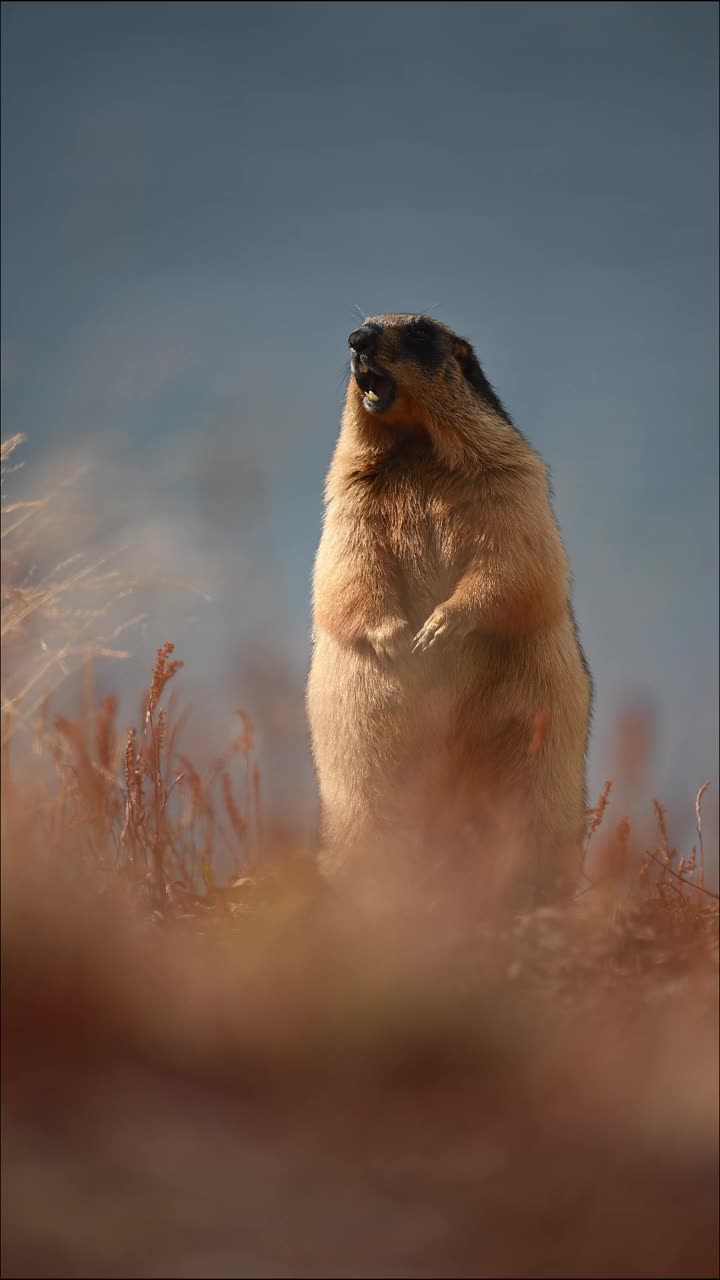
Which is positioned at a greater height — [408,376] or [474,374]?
[474,374]

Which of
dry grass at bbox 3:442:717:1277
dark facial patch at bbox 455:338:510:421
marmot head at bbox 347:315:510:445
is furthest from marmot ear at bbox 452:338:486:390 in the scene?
dry grass at bbox 3:442:717:1277

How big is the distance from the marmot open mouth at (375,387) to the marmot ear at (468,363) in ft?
2.19

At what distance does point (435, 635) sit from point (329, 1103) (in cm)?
271

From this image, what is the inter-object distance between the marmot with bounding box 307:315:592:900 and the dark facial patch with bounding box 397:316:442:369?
0.03ft

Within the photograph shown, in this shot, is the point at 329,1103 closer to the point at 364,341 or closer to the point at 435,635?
the point at 435,635

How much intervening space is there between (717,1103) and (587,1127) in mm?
419

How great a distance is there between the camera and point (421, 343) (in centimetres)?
587

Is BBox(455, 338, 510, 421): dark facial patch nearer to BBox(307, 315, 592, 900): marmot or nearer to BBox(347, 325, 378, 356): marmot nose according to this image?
BBox(307, 315, 592, 900): marmot

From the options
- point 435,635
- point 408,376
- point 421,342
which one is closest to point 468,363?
point 421,342

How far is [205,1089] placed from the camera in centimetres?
295

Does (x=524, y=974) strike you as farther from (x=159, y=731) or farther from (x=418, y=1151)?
(x=159, y=731)

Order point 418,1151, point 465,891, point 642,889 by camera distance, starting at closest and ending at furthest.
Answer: point 418,1151, point 465,891, point 642,889

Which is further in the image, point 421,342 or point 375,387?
point 421,342

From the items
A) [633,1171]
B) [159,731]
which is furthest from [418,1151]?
[159,731]
